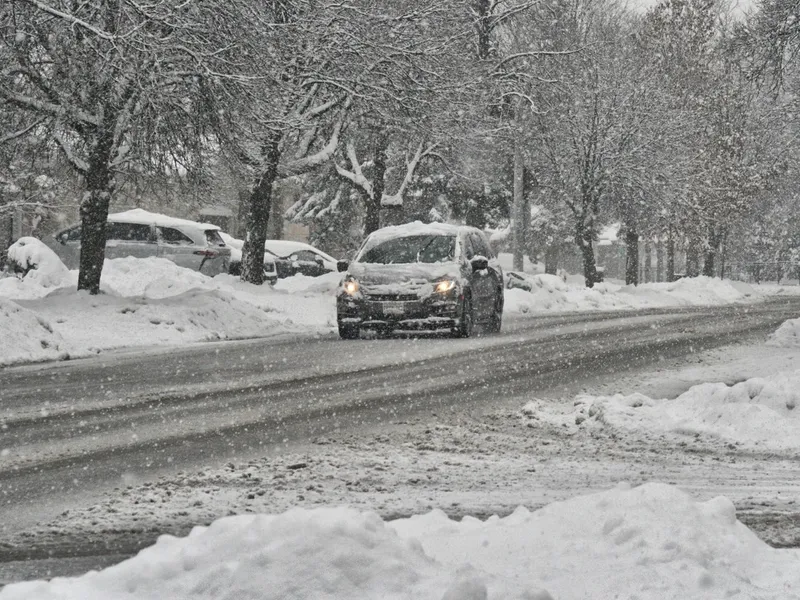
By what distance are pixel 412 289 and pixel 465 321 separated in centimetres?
100

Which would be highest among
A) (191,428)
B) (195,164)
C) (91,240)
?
(195,164)

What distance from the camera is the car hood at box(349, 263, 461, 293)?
16750 millimetres

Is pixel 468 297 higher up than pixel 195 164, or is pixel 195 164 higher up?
pixel 195 164

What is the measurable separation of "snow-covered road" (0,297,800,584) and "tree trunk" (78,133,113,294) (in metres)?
3.93

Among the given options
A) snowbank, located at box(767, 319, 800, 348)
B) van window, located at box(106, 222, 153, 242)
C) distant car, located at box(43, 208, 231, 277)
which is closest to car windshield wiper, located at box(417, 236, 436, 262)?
snowbank, located at box(767, 319, 800, 348)

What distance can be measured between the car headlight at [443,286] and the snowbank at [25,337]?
543 cm

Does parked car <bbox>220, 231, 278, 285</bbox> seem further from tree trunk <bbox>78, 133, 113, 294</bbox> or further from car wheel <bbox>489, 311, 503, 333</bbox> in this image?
car wheel <bbox>489, 311, 503, 333</bbox>

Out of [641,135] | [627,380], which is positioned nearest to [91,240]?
[627,380]

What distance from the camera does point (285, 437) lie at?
8.08 meters

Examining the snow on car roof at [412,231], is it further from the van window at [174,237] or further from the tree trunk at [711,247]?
the tree trunk at [711,247]

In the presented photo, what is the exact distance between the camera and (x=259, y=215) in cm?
2512

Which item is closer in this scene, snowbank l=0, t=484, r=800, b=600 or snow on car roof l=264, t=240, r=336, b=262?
snowbank l=0, t=484, r=800, b=600

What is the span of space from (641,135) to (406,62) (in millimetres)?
20049

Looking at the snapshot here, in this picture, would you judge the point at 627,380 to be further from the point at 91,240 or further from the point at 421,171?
the point at 421,171
